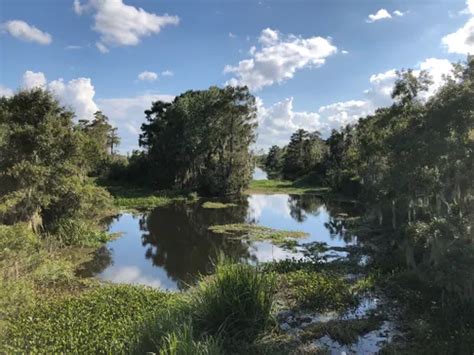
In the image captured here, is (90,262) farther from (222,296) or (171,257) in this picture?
(222,296)

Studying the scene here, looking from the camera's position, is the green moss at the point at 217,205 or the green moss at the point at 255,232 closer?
the green moss at the point at 255,232

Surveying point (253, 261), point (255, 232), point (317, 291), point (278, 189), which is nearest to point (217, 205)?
point (255, 232)

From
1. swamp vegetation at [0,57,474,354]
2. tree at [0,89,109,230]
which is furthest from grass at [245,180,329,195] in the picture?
tree at [0,89,109,230]

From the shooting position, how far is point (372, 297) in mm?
11078

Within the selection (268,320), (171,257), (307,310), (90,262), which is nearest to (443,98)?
(307,310)

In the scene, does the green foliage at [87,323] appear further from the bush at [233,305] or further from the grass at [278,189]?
the grass at [278,189]

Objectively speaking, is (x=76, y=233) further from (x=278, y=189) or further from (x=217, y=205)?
(x=278, y=189)

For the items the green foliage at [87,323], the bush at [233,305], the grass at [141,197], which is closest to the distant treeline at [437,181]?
the bush at [233,305]

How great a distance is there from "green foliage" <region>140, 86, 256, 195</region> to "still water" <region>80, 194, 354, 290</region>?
8818mm

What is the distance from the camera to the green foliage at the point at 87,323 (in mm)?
7504

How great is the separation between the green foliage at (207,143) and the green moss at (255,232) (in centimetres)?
2137

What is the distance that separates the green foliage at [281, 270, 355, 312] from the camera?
10312mm

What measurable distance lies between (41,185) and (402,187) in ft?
44.0

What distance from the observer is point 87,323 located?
8930 mm
